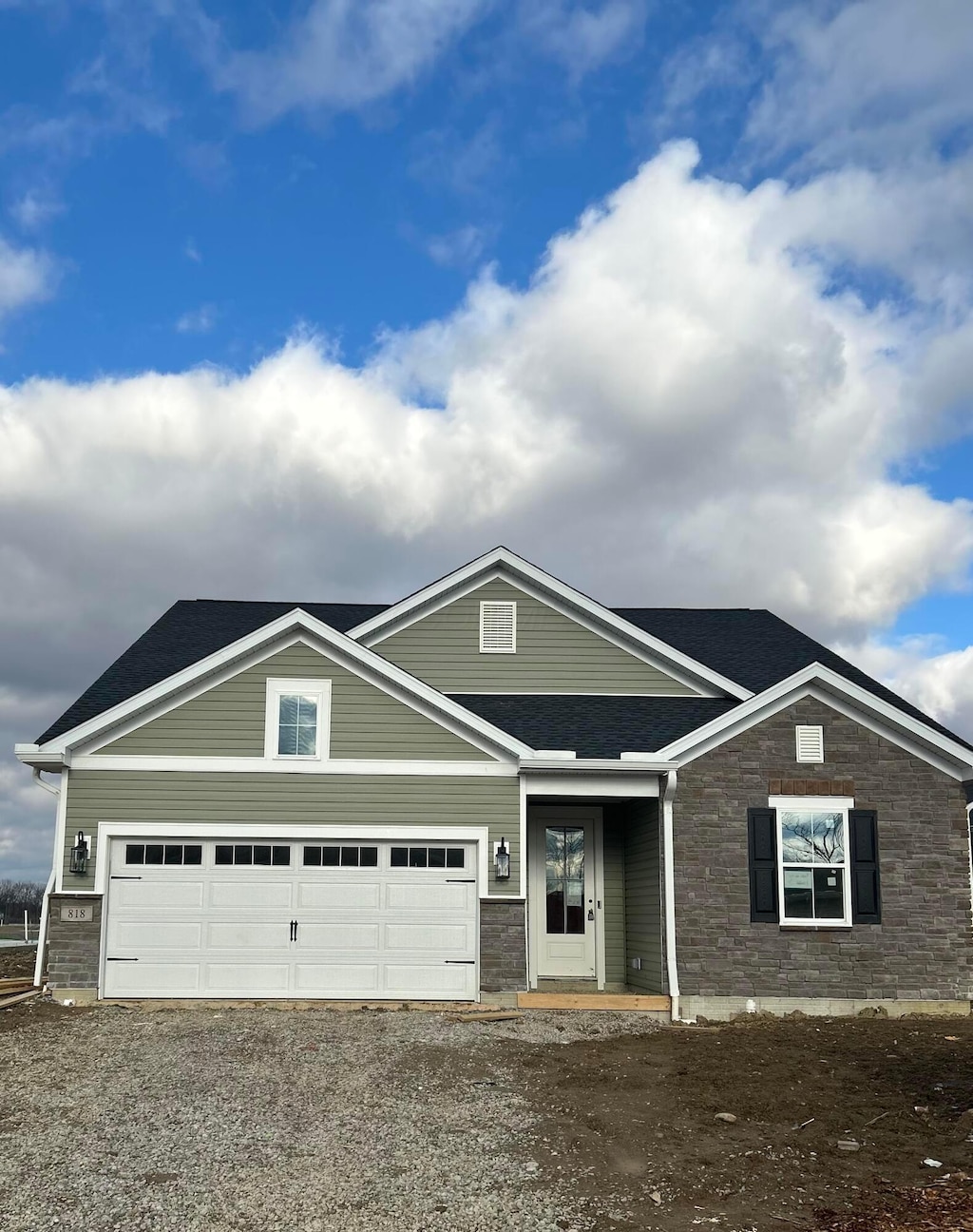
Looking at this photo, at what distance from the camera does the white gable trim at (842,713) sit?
14430 millimetres

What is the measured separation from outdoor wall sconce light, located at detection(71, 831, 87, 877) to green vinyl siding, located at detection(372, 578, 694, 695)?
17.1 feet

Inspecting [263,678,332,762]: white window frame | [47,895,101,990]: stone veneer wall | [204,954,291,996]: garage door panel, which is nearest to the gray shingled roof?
[263,678,332,762]: white window frame

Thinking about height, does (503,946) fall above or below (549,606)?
below

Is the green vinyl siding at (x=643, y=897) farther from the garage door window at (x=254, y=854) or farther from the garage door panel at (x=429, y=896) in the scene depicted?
the garage door window at (x=254, y=854)

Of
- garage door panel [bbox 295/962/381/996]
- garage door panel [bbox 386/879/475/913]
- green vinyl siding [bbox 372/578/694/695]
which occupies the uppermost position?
green vinyl siding [bbox 372/578/694/695]

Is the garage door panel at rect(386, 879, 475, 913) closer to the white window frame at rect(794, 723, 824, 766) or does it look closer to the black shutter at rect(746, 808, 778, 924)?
the black shutter at rect(746, 808, 778, 924)

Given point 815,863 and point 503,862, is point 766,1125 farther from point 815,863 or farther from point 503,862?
point 815,863

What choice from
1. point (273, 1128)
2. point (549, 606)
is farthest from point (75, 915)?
point (549, 606)

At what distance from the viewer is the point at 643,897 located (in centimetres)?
1510

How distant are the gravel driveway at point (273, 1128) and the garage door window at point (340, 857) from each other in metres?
2.05

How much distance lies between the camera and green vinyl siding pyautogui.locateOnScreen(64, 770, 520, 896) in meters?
14.2

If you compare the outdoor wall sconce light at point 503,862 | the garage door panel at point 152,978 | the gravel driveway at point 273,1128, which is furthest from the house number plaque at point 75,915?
the outdoor wall sconce light at point 503,862

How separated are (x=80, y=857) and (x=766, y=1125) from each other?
8791mm

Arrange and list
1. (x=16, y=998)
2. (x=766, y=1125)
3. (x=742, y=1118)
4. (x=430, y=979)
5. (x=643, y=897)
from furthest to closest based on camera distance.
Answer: (x=643, y=897) < (x=430, y=979) < (x=16, y=998) < (x=742, y=1118) < (x=766, y=1125)
